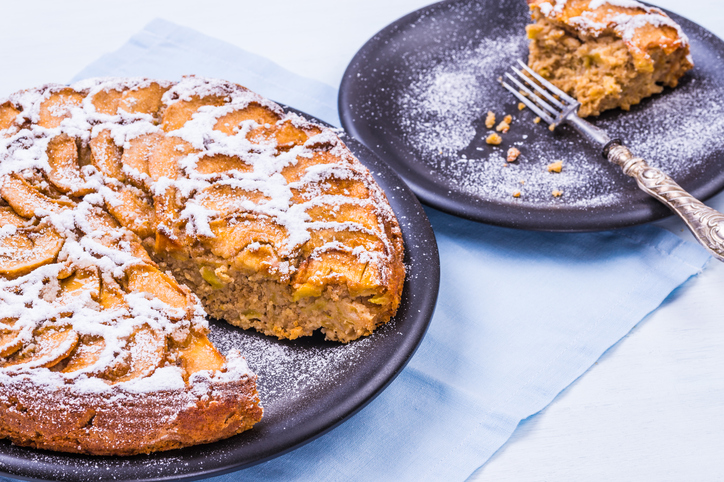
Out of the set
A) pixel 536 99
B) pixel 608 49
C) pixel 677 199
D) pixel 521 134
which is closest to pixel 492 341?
pixel 677 199

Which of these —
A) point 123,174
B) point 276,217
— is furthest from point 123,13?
point 276,217

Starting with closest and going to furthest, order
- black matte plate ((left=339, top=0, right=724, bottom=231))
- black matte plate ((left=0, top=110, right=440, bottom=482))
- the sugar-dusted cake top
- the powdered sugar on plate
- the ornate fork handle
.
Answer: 1. black matte plate ((left=0, top=110, right=440, bottom=482))
2. the ornate fork handle
3. black matte plate ((left=339, top=0, right=724, bottom=231))
4. the powdered sugar on plate
5. the sugar-dusted cake top

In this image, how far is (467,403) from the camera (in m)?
2.05

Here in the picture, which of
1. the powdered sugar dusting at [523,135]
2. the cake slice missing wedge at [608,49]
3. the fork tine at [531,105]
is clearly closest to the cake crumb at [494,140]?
the powdered sugar dusting at [523,135]

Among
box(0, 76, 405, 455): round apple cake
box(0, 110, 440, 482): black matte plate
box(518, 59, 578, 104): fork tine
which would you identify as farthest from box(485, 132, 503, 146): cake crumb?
box(0, 76, 405, 455): round apple cake

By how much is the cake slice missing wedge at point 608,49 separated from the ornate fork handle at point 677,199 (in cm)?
42

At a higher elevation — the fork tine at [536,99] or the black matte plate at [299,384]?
the fork tine at [536,99]

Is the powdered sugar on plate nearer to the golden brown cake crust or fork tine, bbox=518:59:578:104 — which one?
fork tine, bbox=518:59:578:104

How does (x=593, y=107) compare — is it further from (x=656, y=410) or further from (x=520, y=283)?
(x=656, y=410)

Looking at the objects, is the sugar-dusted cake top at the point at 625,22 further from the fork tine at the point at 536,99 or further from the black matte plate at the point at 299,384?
the black matte plate at the point at 299,384

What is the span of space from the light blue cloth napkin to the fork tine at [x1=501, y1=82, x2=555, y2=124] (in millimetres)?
551

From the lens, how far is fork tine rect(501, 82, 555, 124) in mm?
2840

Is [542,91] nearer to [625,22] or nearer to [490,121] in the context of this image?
[490,121]

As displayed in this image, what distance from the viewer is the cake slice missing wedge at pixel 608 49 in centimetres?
290
